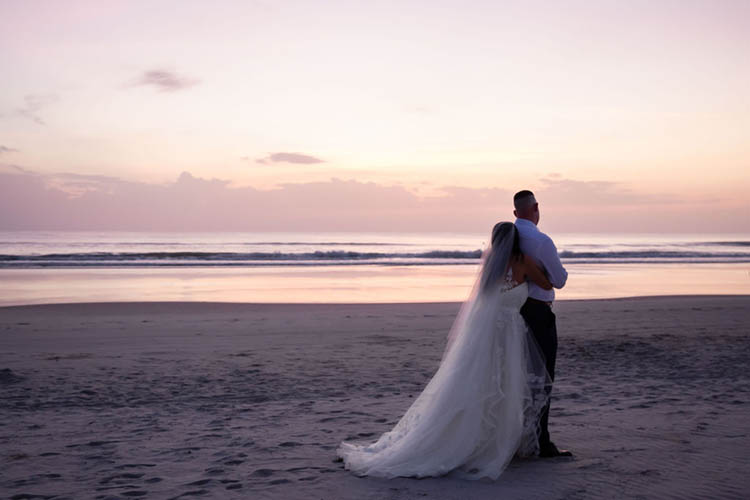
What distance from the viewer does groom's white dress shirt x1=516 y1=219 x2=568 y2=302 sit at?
16.1 feet

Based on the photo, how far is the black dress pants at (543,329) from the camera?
509cm

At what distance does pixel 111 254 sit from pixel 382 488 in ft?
134

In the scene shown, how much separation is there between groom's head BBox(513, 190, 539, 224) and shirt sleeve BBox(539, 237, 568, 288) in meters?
0.28

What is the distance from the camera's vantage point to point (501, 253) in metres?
5.02

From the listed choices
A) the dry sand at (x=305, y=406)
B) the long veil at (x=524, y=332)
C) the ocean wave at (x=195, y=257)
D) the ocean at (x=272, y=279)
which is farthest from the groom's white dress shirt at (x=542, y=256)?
the ocean wave at (x=195, y=257)

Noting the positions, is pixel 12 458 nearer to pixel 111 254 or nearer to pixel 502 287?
pixel 502 287

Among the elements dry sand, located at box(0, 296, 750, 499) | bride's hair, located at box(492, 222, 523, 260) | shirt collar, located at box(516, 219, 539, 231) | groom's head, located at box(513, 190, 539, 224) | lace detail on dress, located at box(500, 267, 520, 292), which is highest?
groom's head, located at box(513, 190, 539, 224)

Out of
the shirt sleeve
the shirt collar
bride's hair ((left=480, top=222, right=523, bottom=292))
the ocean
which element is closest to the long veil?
bride's hair ((left=480, top=222, right=523, bottom=292))

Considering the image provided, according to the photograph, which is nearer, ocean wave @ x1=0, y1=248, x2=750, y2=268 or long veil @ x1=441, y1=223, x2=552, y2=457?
long veil @ x1=441, y1=223, x2=552, y2=457

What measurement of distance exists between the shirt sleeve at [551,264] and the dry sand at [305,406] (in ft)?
4.87

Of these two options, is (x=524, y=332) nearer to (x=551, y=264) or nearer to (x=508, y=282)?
(x=508, y=282)

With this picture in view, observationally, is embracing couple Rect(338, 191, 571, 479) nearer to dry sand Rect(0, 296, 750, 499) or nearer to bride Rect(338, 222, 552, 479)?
bride Rect(338, 222, 552, 479)

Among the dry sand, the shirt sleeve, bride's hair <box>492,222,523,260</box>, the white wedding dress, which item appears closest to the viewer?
the dry sand

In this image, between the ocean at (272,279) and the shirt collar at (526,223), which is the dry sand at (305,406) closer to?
the shirt collar at (526,223)
